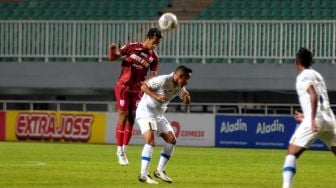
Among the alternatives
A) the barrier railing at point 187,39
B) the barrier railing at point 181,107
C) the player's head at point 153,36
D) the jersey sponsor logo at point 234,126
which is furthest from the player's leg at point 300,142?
the barrier railing at point 187,39

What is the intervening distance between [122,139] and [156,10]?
1799 cm

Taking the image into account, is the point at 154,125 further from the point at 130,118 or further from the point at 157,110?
the point at 130,118

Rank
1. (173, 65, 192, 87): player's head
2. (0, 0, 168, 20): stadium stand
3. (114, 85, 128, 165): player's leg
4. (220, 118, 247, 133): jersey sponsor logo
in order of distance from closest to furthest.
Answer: (173, 65, 192, 87): player's head
(114, 85, 128, 165): player's leg
(220, 118, 247, 133): jersey sponsor logo
(0, 0, 168, 20): stadium stand

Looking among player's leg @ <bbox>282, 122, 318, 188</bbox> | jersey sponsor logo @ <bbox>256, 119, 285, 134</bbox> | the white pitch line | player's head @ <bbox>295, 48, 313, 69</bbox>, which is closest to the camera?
player's leg @ <bbox>282, 122, 318, 188</bbox>

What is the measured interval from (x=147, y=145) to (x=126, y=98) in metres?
5.25

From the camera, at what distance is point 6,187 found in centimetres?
1381

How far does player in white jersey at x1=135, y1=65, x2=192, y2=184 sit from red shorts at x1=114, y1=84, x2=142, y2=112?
4.33 meters

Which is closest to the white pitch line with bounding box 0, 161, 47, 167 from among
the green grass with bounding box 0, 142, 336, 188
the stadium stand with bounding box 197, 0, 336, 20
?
the green grass with bounding box 0, 142, 336, 188

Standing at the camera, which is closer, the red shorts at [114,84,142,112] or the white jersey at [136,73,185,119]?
the white jersey at [136,73,185,119]

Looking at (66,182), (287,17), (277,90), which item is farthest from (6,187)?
(287,17)

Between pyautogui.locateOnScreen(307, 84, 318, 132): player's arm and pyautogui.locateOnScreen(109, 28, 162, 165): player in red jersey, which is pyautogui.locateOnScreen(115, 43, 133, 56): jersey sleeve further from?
pyautogui.locateOnScreen(307, 84, 318, 132): player's arm

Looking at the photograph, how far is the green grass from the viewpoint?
15062mm

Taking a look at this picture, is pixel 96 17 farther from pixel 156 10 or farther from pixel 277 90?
pixel 277 90

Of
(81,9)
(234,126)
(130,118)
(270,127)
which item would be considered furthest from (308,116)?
(81,9)
